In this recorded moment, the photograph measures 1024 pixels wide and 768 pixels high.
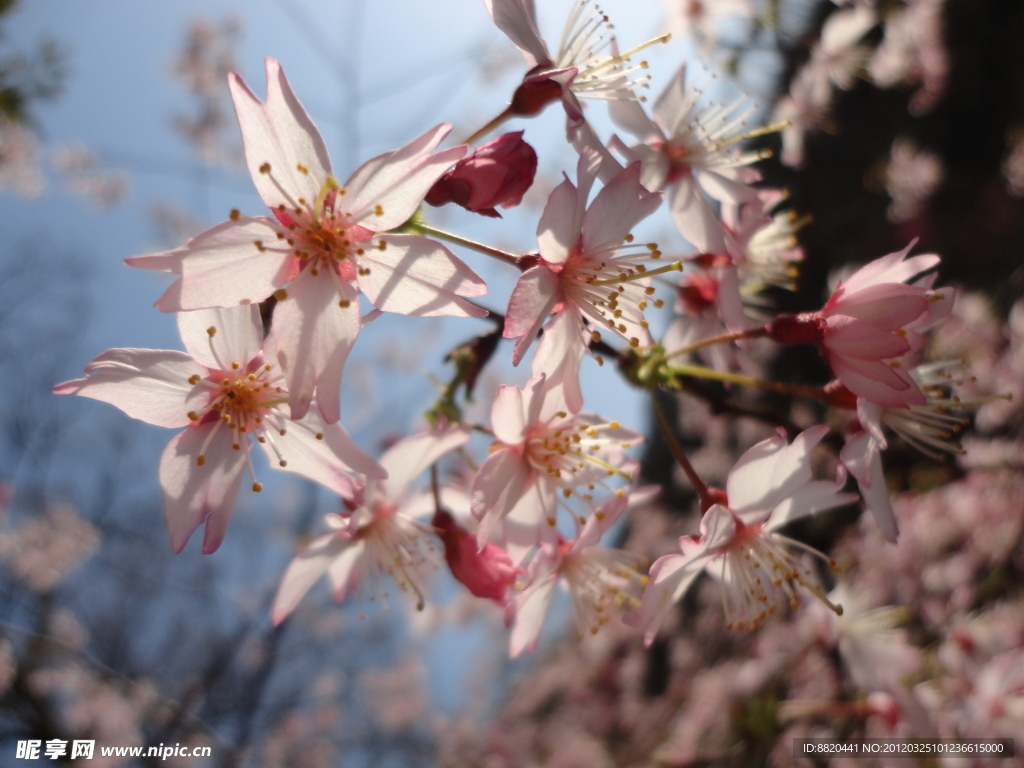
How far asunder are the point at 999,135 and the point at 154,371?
17.9ft

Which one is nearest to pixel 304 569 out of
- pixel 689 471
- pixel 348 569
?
pixel 348 569

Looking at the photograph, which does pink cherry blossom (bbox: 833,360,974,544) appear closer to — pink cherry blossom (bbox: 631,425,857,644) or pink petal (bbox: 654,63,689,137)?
pink cherry blossom (bbox: 631,425,857,644)

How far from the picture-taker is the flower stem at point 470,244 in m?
0.76

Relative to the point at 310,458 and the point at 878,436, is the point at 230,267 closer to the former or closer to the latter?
the point at 310,458

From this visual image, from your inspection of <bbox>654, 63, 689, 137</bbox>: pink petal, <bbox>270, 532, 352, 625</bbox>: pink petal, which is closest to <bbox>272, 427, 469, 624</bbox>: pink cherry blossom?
<bbox>270, 532, 352, 625</bbox>: pink petal

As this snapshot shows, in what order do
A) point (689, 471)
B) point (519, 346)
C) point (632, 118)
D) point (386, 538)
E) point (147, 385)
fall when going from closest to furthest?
point (519, 346) → point (147, 385) → point (689, 471) → point (632, 118) → point (386, 538)

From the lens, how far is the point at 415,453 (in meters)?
1.00

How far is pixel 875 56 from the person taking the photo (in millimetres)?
3578

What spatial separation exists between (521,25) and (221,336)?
0.60m

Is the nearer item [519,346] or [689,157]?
[519,346]

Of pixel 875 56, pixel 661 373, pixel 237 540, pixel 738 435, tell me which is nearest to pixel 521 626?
pixel 661 373

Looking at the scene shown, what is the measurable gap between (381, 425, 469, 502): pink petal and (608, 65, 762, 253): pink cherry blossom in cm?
53

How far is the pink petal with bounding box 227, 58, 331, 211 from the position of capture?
0.70 metres

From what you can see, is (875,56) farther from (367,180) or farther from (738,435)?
(367,180)
